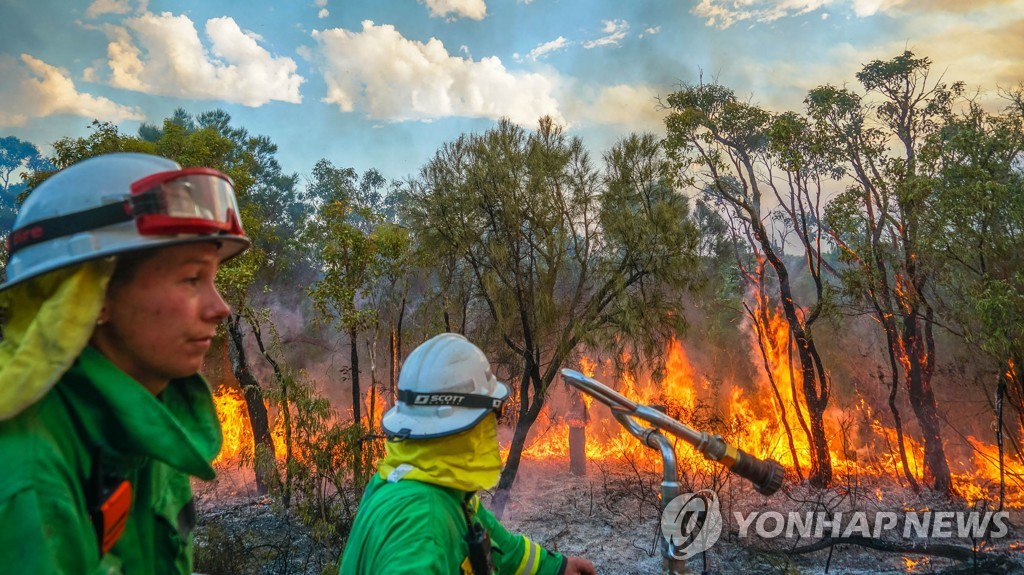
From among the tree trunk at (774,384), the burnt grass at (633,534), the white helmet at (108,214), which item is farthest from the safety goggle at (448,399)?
the tree trunk at (774,384)

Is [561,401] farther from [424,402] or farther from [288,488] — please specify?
[424,402]

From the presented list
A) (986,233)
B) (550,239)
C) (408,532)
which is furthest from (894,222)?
(408,532)

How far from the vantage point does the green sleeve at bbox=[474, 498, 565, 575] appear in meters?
2.80

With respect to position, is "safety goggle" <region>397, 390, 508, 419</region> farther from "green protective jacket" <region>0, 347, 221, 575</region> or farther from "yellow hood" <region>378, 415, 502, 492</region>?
"green protective jacket" <region>0, 347, 221, 575</region>

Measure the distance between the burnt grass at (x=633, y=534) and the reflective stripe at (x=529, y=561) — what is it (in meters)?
3.93

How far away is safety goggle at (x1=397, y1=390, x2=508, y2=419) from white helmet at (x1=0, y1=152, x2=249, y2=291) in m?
1.30

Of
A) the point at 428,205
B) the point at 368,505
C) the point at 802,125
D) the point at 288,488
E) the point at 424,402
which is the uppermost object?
the point at 802,125

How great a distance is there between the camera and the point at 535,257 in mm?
13477

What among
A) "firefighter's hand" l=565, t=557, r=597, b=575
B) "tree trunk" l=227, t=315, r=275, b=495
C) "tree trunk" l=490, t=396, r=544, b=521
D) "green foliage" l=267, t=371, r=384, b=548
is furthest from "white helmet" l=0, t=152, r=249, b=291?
"tree trunk" l=227, t=315, r=275, b=495

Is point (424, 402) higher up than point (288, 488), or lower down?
higher up

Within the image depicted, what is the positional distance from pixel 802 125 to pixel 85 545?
1475 centimetres

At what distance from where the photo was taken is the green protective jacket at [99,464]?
910mm

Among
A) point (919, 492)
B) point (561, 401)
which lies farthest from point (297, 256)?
point (919, 492)

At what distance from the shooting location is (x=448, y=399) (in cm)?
245
